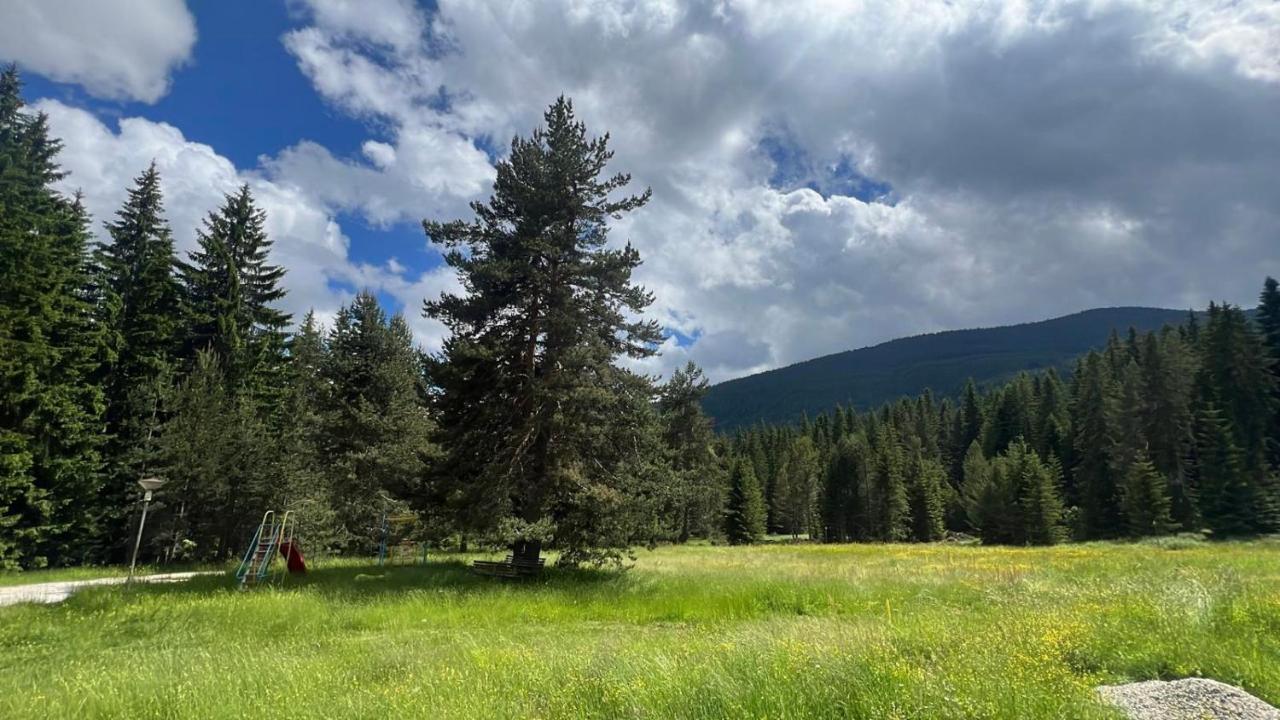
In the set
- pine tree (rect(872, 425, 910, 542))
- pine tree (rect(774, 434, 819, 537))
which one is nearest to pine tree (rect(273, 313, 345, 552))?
pine tree (rect(872, 425, 910, 542))

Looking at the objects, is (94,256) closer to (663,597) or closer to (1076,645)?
(663,597)

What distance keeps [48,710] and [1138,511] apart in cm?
5912

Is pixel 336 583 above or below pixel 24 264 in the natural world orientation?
→ below

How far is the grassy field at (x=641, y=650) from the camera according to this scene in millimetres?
5277

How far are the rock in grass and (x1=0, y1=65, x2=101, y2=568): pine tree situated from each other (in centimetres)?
3177

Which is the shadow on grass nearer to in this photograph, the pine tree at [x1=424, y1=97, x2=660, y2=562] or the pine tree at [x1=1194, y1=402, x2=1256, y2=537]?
the pine tree at [x1=424, y1=97, x2=660, y2=562]

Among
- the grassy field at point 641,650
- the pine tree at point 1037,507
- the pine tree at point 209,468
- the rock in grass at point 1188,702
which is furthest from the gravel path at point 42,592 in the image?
the pine tree at point 1037,507

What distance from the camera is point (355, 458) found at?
91.2ft

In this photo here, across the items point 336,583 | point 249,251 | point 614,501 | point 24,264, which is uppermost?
point 249,251

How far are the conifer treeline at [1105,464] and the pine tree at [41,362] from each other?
54130 mm

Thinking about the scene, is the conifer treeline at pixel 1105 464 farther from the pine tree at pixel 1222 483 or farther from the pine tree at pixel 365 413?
the pine tree at pixel 365 413

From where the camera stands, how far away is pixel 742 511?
66.2m

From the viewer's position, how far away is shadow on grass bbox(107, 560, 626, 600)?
15773 mm

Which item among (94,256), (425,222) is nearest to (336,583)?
(425,222)
